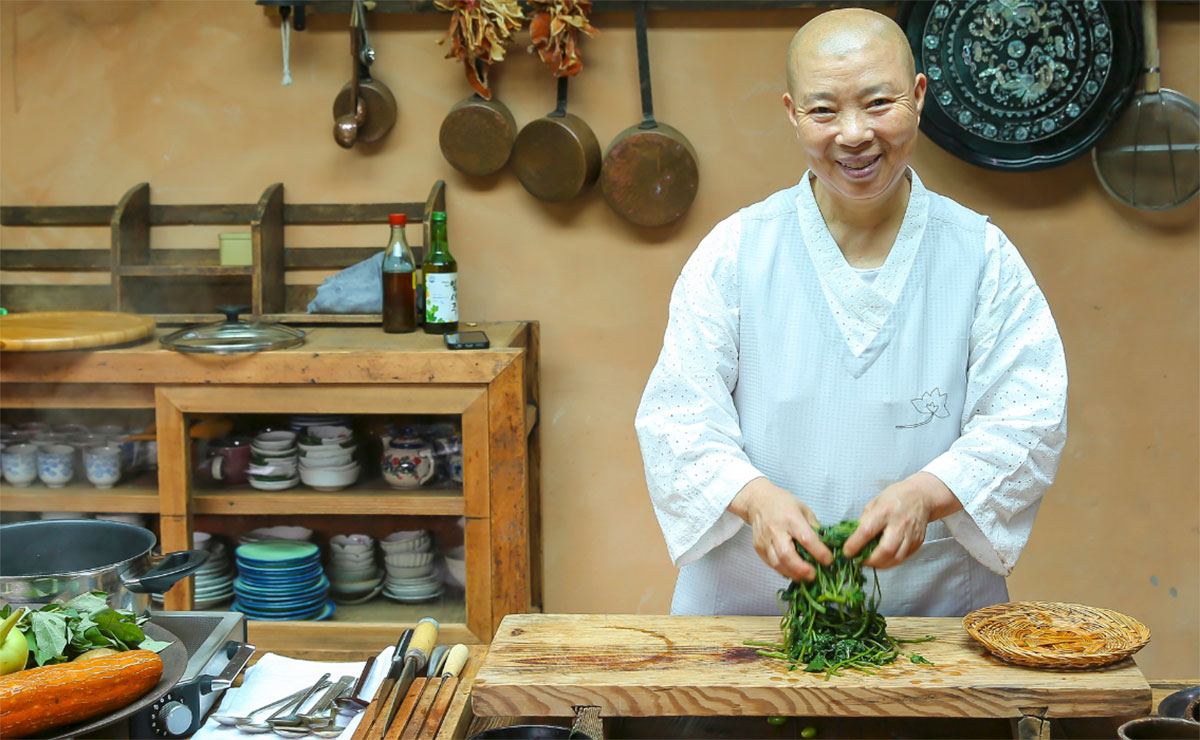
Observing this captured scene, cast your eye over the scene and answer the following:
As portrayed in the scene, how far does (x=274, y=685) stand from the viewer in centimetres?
150

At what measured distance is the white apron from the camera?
169cm

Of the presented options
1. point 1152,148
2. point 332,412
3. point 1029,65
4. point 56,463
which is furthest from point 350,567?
point 1152,148

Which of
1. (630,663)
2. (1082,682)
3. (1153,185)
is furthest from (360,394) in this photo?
(1153,185)

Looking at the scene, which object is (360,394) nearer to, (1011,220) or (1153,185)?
(1011,220)

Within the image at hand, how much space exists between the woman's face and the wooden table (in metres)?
0.69

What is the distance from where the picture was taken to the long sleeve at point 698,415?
1.64m

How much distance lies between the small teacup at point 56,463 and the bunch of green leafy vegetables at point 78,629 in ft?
4.56

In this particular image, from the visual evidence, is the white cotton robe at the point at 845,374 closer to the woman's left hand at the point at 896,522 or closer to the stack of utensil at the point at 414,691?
the woman's left hand at the point at 896,522

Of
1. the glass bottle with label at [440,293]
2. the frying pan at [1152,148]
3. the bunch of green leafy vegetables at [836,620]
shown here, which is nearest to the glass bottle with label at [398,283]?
the glass bottle with label at [440,293]

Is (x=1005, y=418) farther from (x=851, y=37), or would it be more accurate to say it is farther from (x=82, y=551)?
(x=82, y=551)

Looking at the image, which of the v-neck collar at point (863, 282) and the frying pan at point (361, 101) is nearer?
the v-neck collar at point (863, 282)

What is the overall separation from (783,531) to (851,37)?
2.31 ft

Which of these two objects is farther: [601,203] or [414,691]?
[601,203]

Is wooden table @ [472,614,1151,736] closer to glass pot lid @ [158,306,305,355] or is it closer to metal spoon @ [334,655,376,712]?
metal spoon @ [334,655,376,712]
